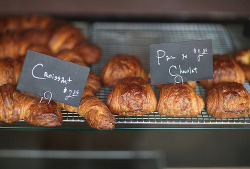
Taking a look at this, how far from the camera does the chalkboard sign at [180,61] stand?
1732 mm

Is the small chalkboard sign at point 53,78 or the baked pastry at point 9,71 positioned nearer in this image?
the small chalkboard sign at point 53,78

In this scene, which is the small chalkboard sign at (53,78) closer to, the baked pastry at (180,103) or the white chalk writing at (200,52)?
the baked pastry at (180,103)

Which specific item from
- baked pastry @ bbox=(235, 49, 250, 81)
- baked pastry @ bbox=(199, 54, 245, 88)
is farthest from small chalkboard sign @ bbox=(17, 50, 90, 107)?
baked pastry @ bbox=(235, 49, 250, 81)

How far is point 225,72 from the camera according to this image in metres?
2.03

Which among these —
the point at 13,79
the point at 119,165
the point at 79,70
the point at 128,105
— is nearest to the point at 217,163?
the point at 119,165

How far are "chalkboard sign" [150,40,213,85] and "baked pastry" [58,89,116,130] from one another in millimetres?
333

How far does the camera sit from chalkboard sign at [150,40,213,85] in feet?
5.68

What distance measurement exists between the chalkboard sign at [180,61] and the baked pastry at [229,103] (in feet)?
0.45

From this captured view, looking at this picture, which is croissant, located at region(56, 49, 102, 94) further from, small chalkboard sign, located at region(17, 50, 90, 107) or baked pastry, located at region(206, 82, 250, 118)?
baked pastry, located at region(206, 82, 250, 118)

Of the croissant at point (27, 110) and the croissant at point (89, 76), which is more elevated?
the croissant at point (89, 76)

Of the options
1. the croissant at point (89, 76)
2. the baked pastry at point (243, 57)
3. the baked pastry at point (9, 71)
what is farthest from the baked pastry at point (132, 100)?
the baked pastry at point (243, 57)

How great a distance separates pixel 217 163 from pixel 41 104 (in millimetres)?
1599

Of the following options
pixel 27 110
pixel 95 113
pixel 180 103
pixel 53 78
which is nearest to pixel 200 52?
pixel 180 103

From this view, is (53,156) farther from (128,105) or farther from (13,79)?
(128,105)
